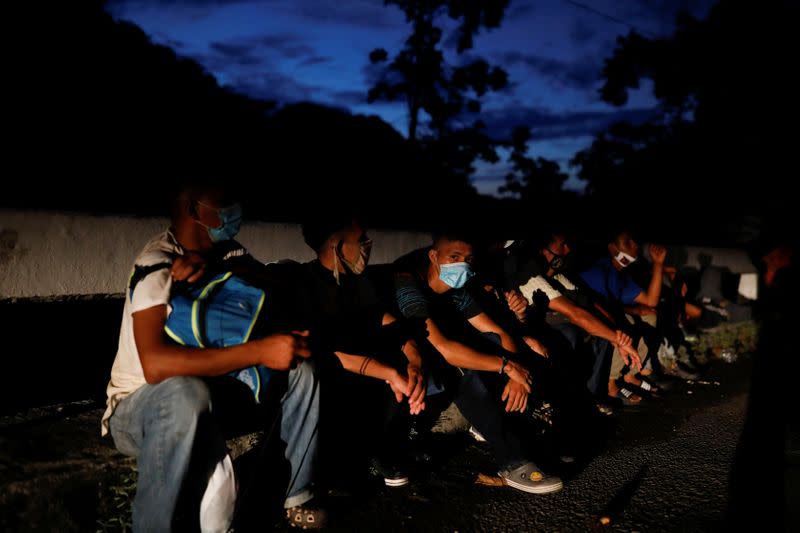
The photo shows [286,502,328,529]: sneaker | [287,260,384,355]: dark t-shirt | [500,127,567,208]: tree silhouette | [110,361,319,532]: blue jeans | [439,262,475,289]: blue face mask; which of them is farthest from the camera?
[500,127,567,208]: tree silhouette

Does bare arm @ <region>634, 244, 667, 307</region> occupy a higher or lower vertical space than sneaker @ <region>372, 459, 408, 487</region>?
higher

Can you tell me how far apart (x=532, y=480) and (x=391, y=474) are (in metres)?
0.85

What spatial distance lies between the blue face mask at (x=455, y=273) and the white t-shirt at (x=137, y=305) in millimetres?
1765

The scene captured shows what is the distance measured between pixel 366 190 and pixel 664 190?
1306cm

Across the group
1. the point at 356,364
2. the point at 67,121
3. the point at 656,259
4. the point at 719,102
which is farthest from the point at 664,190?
the point at 356,364

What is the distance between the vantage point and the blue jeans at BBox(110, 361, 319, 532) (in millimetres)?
2223

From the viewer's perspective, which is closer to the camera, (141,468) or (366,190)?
(141,468)

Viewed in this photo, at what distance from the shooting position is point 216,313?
8.04 ft

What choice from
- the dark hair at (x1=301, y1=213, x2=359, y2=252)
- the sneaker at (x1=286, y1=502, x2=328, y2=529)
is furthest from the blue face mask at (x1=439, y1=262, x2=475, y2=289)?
the sneaker at (x1=286, y1=502, x2=328, y2=529)

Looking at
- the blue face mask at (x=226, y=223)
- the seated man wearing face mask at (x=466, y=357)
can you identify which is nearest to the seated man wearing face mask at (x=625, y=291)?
the seated man wearing face mask at (x=466, y=357)

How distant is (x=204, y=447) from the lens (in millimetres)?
2303

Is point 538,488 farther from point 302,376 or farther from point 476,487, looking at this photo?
point 302,376

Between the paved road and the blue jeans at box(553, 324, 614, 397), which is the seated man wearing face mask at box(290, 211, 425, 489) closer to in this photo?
the paved road

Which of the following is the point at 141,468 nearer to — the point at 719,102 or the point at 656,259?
the point at 656,259
